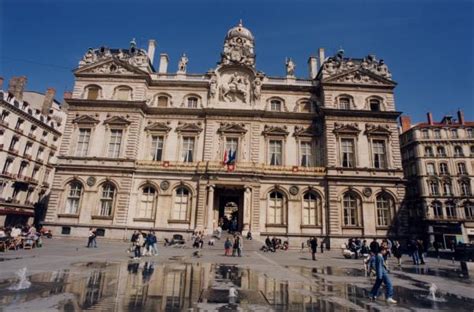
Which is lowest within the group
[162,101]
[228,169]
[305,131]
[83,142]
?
[228,169]

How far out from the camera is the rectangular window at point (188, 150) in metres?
34.7

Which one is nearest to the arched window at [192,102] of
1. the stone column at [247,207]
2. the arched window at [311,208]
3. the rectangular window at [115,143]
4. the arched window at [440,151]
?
the rectangular window at [115,143]

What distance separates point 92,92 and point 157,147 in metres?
11.1

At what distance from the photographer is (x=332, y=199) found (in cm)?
3180

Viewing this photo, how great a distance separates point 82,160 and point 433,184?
54256 mm

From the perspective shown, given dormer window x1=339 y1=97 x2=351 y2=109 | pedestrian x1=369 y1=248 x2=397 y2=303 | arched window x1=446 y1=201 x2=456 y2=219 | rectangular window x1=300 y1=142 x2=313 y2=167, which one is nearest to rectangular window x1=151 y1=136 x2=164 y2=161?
rectangular window x1=300 y1=142 x2=313 y2=167

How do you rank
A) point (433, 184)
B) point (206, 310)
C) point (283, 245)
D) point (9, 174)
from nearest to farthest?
point (206, 310) < point (283, 245) < point (9, 174) < point (433, 184)

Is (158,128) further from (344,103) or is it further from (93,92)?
(344,103)

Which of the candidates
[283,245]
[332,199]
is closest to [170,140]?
[283,245]

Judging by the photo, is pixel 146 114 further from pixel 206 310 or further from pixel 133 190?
pixel 206 310

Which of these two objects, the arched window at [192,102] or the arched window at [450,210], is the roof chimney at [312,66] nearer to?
the arched window at [192,102]

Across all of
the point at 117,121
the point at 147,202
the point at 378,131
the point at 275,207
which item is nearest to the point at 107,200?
the point at 147,202

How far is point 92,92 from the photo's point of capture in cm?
3600

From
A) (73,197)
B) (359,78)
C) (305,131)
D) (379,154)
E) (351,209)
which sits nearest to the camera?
(351,209)
